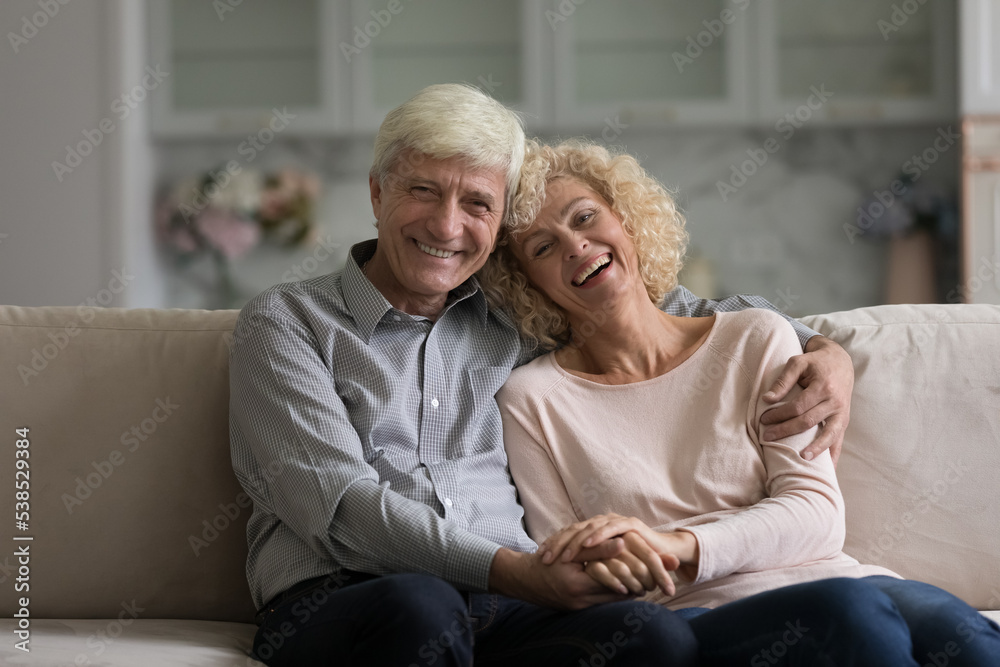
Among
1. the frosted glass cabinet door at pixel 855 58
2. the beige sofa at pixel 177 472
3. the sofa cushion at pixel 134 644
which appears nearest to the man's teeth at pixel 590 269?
the beige sofa at pixel 177 472

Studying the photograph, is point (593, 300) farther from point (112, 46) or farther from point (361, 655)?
point (112, 46)

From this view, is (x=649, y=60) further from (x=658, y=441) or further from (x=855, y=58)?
(x=658, y=441)

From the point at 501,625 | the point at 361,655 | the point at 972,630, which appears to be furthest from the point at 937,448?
the point at 361,655

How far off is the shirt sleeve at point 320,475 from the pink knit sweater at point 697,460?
0.29 meters

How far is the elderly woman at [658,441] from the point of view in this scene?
1162 millimetres

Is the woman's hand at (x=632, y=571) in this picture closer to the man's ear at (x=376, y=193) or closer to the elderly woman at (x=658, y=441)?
the elderly woman at (x=658, y=441)

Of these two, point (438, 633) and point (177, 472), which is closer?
point (438, 633)

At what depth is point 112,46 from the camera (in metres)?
3.44

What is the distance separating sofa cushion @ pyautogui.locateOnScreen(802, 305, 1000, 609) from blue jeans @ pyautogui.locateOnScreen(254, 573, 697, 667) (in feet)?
1.90

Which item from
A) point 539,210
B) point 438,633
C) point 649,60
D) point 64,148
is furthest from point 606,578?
point 64,148

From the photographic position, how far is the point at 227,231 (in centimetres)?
376

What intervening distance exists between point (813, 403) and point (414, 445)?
0.63 meters

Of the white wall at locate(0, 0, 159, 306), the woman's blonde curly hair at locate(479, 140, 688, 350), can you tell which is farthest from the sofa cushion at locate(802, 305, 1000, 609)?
the white wall at locate(0, 0, 159, 306)

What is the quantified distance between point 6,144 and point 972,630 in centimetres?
358
